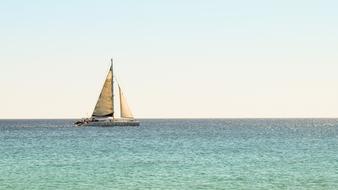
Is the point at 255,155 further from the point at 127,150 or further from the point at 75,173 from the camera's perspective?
the point at 75,173

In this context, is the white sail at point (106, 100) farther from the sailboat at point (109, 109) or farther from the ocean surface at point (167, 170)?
the ocean surface at point (167, 170)

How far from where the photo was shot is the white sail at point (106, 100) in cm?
16775

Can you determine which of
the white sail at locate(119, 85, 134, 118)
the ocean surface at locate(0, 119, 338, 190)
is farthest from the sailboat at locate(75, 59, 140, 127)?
the ocean surface at locate(0, 119, 338, 190)

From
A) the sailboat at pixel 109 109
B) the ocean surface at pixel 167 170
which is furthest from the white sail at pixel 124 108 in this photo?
the ocean surface at pixel 167 170

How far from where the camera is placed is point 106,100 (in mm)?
168125

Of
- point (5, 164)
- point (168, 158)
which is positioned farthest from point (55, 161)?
point (168, 158)

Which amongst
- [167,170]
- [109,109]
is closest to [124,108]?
[109,109]

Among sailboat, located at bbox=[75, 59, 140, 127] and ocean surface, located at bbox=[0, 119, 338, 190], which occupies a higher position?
sailboat, located at bbox=[75, 59, 140, 127]

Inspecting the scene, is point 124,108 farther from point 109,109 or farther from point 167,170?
point 167,170

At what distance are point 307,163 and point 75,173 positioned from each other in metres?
26.3

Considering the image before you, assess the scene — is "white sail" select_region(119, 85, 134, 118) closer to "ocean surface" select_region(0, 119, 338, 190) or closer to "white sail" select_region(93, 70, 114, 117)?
"white sail" select_region(93, 70, 114, 117)

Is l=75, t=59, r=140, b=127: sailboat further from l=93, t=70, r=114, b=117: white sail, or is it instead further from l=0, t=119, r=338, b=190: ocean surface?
l=0, t=119, r=338, b=190: ocean surface

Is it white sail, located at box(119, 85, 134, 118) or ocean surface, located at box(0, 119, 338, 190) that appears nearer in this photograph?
ocean surface, located at box(0, 119, 338, 190)

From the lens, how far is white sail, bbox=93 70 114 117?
550ft
